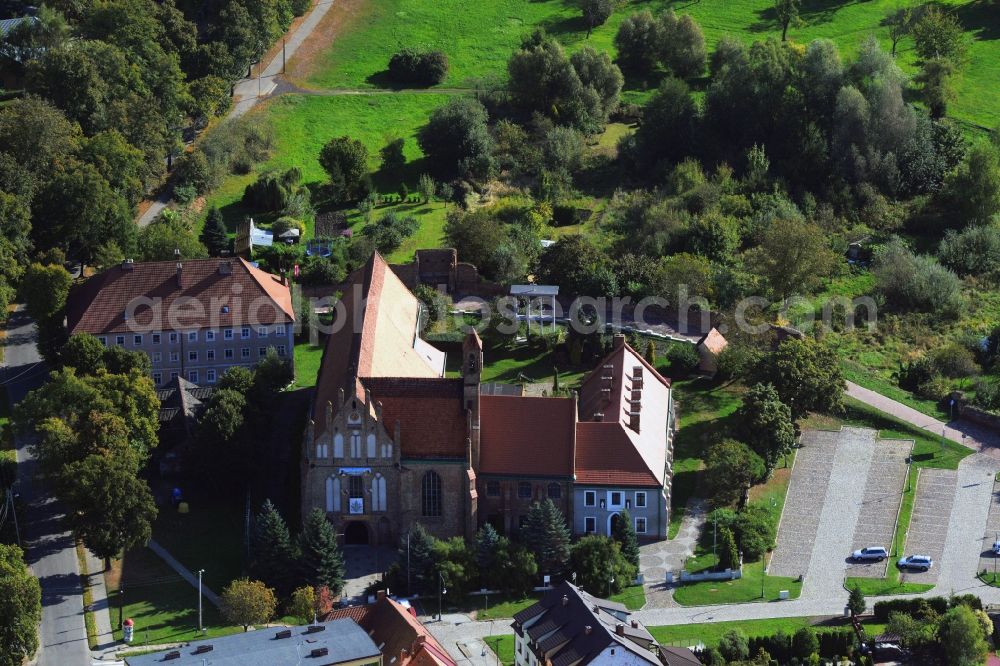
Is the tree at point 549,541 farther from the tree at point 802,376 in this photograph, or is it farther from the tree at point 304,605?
the tree at point 802,376

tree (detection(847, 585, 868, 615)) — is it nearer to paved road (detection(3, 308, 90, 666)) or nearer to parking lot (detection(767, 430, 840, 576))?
parking lot (detection(767, 430, 840, 576))

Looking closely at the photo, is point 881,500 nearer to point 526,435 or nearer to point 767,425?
point 767,425

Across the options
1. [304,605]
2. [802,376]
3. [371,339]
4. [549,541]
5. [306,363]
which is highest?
[371,339]

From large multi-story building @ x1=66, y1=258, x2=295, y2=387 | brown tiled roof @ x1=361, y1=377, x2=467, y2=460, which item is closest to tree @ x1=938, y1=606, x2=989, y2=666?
brown tiled roof @ x1=361, y1=377, x2=467, y2=460

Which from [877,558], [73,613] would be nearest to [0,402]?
[73,613]

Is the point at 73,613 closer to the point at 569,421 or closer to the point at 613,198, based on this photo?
the point at 569,421

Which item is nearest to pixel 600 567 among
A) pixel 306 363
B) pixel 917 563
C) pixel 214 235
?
pixel 917 563

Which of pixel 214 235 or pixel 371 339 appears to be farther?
pixel 214 235

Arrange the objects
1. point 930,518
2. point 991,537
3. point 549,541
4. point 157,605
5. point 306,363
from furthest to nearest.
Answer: point 306,363 → point 930,518 → point 991,537 → point 549,541 → point 157,605
